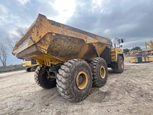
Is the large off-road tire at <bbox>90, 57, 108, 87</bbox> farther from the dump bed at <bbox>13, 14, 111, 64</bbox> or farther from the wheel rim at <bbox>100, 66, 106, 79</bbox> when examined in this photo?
the dump bed at <bbox>13, 14, 111, 64</bbox>

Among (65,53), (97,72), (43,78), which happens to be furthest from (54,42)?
(43,78)

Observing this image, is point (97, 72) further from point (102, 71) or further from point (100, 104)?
point (100, 104)

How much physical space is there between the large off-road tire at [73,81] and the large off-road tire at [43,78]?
5.95 ft

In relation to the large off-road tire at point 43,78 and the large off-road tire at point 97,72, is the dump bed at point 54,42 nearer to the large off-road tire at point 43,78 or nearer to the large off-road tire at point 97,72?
the large off-road tire at point 97,72

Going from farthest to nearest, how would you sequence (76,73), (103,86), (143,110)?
1. (103,86)
2. (76,73)
3. (143,110)

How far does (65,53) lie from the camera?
151 inches

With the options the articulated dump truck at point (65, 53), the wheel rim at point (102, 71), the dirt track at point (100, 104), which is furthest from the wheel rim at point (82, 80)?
the wheel rim at point (102, 71)

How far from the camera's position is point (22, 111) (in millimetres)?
3410

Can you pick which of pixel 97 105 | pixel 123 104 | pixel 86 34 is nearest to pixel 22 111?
pixel 97 105

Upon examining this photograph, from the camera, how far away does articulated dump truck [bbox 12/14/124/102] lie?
3.02m

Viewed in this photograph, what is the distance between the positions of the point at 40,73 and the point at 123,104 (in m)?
3.26

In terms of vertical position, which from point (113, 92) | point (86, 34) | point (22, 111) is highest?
point (86, 34)

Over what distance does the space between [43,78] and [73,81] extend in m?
2.10

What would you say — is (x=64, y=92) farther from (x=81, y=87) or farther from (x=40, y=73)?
(x=40, y=73)
